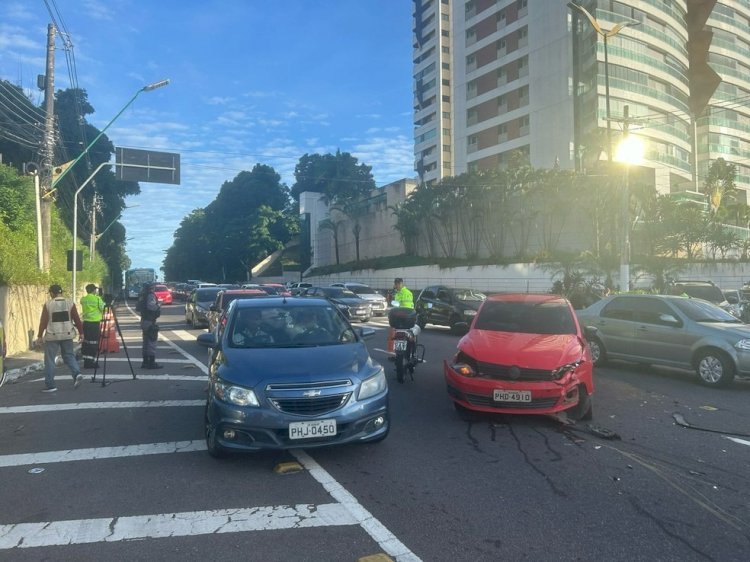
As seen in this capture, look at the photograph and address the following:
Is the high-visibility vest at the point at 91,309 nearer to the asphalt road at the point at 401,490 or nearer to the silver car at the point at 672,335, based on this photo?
the asphalt road at the point at 401,490

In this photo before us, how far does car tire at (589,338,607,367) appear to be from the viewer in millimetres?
10930

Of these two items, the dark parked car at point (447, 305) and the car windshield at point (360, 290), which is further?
the car windshield at point (360, 290)

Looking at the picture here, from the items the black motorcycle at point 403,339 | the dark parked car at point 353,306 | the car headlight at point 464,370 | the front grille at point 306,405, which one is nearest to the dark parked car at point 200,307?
the dark parked car at point 353,306

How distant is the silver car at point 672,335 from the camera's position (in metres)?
8.85

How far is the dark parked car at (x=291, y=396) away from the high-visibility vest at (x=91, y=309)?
7285 millimetres

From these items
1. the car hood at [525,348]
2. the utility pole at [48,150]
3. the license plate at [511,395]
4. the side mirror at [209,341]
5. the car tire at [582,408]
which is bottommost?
the car tire at [582,408]

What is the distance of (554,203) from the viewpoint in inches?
1459

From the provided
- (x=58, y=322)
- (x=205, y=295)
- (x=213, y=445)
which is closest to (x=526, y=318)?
(x=213, y=445)

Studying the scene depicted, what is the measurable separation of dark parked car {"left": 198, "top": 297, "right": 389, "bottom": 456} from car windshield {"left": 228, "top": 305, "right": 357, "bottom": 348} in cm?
3

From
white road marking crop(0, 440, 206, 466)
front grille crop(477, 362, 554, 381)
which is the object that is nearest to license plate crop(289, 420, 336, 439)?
white road marking crop(0, 440, 206, 466)

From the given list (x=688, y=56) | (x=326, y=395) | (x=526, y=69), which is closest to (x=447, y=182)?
(x=526, y=69)

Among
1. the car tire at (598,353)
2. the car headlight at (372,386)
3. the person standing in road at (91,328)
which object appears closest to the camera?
the car headlight at (372,386)

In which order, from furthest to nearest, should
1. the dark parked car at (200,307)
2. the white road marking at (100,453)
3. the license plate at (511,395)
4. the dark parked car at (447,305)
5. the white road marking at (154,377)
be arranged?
the dark parked car at (200,307)
the dark parked car at (447,305)
the white road marking at (154,377)
the license plate at (511,395)
the white road marking at (100,453)

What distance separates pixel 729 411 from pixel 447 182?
127ft
